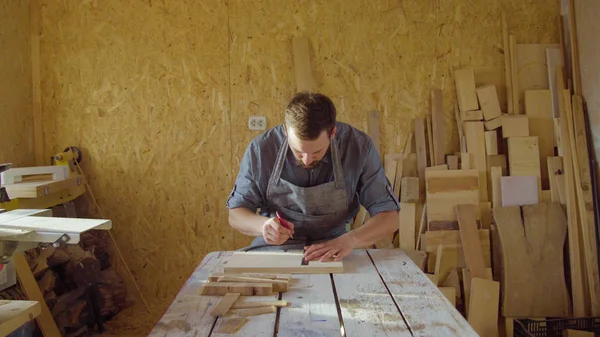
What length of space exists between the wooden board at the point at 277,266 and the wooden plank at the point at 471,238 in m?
2.13

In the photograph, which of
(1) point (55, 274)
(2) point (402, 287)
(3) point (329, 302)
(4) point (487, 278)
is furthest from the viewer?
(4) point (487, 278)

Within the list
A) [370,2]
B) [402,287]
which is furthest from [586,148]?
[402,287]

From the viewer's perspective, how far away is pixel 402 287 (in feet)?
6.00

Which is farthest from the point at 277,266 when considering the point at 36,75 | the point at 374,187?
the point at 36,75

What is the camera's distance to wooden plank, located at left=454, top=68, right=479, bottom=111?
4.06 meters

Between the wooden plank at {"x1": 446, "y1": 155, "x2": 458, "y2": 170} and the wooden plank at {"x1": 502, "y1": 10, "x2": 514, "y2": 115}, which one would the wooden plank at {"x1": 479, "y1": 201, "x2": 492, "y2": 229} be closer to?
the wooden plank at {"x1": 446, "y1": 155, "x2": 458, "y2": 170}

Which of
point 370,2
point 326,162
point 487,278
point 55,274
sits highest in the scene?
point 370,2

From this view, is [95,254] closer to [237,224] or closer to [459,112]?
[237,224]

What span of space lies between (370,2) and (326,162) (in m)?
2.16

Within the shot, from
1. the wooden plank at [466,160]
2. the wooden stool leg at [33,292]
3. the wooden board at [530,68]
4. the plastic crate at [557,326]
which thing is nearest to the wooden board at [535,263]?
the plastic crate at [557,326]

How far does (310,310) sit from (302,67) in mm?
2798

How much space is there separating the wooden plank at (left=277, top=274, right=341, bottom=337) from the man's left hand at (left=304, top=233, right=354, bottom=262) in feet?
0.53

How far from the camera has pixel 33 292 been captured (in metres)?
3.28

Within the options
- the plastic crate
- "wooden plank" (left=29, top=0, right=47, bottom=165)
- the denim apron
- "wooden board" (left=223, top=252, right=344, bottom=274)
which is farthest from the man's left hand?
"wooden plank" (left=29, top=0, right=47, bottom=165)
